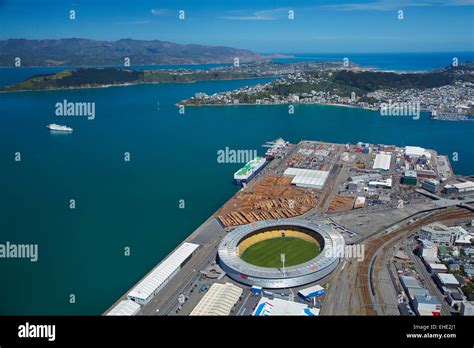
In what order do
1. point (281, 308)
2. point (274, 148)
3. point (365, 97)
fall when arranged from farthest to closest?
1. point (365, 97)
2. point (274, 148)
3. point (281, 308)

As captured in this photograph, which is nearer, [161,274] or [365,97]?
[161,274]

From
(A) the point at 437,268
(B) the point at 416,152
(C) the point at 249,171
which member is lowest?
(A) the point at 437,268

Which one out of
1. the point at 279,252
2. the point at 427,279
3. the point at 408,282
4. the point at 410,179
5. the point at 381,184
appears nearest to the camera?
the point at 408,282

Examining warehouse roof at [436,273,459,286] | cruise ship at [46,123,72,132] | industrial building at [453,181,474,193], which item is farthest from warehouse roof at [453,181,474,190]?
cruise ship at [46,123,72,132]

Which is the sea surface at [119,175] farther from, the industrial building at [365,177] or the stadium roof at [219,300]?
the industrial building at [365,177]

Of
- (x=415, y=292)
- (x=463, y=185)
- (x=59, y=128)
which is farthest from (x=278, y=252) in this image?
(x=59, y=128)

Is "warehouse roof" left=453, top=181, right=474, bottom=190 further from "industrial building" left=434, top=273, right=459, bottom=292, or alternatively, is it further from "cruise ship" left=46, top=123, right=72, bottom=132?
"cruise ship" left=46, top=123, right=72, bottom=132

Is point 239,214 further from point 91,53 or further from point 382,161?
point 91,53

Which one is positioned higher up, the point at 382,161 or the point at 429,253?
the point at 382,161
